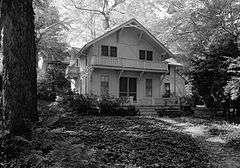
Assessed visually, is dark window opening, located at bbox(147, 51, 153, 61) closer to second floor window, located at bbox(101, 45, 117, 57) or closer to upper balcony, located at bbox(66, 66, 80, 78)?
second floor window, located at bbox(101, 45, 117, 57)

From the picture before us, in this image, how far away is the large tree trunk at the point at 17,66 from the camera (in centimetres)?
711

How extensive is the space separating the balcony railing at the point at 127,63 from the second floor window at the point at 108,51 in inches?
58.0

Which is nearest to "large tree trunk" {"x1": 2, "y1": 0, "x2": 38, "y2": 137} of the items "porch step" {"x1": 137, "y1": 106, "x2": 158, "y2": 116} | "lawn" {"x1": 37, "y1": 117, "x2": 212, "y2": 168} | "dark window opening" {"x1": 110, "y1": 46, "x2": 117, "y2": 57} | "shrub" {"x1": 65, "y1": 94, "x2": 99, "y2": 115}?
"lawn" {"x1": 37, "y1": 117, "x2": 212, "y2": 168}

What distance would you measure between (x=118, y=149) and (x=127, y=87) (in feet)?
56.7

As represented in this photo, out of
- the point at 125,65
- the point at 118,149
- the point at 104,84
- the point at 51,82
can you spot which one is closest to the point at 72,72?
the point at 51,82

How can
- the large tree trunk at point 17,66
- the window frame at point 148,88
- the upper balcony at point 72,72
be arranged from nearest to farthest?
1. the large tree trunk at point 17,66
2. the upper balcony at point 72,72
3. the window frame at point 148,88

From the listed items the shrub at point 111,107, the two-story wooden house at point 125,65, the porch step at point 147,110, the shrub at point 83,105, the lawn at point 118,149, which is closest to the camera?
the lawn at point 118,149

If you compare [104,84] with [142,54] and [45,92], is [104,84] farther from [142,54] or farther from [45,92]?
[45,92]

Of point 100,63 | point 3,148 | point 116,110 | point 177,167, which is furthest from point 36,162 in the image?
point 100,63

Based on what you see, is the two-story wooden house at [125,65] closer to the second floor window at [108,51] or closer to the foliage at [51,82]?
the second floor window at [108,51]

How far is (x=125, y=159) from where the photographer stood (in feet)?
23.8

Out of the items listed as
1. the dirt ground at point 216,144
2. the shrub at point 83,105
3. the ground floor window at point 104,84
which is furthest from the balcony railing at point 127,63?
the dirt ground at point 216,144

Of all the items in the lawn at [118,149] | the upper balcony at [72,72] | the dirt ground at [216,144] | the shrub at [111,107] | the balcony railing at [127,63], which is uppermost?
the balcony railing at [127,63]

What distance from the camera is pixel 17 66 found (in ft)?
24.0
